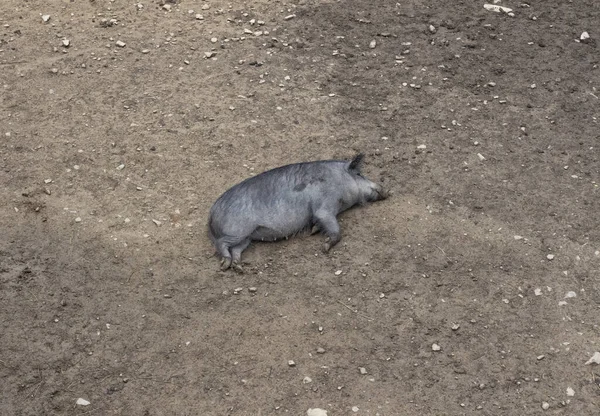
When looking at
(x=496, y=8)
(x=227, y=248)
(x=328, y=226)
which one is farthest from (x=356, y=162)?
(x=496, y=8)

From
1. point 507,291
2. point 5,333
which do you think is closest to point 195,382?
point 5,333

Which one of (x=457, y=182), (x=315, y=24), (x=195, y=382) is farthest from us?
(x=315, y=24)

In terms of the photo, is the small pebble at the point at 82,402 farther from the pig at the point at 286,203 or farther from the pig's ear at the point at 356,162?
the pig's ear at the point at 356,162

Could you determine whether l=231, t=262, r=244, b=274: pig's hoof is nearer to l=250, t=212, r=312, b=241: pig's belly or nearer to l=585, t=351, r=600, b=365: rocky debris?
l=250, t=212, r=312, b=241: pig's belly

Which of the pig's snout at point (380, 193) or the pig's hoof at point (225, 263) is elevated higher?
the pig's snout at point (380, 193)

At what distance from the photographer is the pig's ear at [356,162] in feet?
23.2

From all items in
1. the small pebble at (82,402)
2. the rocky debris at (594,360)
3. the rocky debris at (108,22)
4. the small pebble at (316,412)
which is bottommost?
the small pebble at (82,402)

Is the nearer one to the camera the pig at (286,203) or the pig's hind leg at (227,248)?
the pig's hind leg at (227,248)

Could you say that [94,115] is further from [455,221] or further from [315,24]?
[455,221]

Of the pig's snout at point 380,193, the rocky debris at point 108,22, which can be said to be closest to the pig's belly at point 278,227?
the pig's snout at point 380,193

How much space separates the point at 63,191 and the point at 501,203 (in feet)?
11.9

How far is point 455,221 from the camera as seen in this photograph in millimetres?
6961

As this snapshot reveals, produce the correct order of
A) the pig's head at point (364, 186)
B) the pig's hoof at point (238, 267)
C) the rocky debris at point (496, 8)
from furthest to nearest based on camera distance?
1. the rocky debris at point (496, 8)
2. the pig's head at point (364, 186)
3. the pig's hoof at point (238, 267)

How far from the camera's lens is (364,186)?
7039 millimetres
